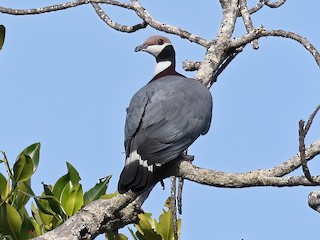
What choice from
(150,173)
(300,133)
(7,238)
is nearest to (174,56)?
(150,173)

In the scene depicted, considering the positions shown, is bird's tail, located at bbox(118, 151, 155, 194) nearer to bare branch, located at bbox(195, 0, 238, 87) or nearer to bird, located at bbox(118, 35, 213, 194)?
bird, located at bbox(118, 35, 213, 194)

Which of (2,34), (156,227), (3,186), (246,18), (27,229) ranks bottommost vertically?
(27,229)

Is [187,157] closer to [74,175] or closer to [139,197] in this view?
[139,197]

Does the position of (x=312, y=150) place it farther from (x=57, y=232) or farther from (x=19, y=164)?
(x=19, y=164)

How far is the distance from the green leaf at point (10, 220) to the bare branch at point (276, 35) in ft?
6.20

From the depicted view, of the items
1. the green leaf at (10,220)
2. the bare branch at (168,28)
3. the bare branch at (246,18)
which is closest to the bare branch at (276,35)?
the bare branch at (246,18)

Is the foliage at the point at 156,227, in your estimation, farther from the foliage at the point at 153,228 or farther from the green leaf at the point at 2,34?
the green leaf at the point at 2,34

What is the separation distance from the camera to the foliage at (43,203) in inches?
190

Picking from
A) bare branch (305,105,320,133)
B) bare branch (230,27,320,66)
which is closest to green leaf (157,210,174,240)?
bare branch (230,27,320,66)

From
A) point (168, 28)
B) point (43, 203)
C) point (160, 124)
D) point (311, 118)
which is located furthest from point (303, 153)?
point (168, 28)

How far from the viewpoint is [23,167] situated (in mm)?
4832

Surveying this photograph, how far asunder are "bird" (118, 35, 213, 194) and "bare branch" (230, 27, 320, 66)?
0.41 meters

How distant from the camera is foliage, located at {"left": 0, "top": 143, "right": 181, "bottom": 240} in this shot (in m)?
4.83

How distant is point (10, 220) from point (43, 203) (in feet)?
1.30
